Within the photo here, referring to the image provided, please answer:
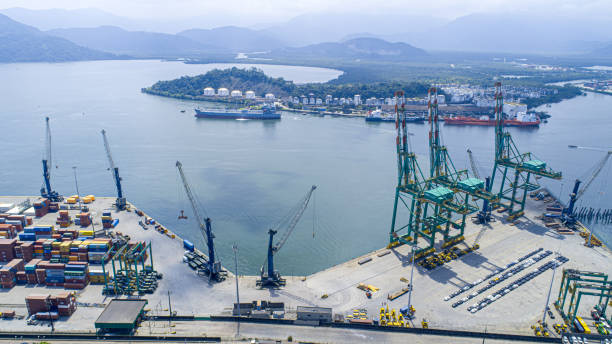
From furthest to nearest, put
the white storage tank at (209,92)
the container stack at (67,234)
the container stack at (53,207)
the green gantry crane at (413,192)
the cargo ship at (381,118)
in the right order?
the white storage tank at (209,92), the cargo ship at (381,118), the container stack at (53,207), the container stack at (67,234), the green gantry crane at (413,192)

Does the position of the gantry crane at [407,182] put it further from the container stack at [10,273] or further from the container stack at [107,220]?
the container stack at [10,273]

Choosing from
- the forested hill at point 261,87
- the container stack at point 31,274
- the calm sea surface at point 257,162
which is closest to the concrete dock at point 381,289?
the container stack at point 31,274

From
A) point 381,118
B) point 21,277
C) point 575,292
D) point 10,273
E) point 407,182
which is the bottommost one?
point 21,277

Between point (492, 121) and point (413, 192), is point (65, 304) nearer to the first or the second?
point (413, 192)

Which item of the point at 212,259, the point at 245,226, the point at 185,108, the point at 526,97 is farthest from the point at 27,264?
the point at 526,97

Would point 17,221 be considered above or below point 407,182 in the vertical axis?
below

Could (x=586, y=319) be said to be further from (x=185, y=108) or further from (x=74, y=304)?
(x=185, y=108)

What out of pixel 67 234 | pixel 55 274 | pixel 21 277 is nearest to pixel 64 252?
pixel 55 274
